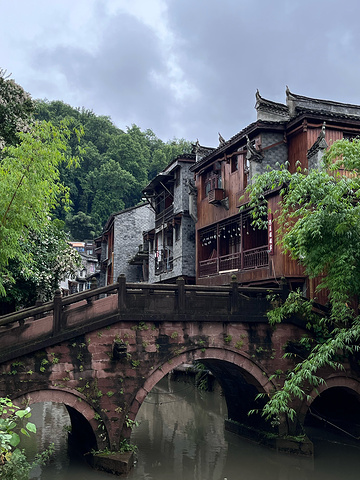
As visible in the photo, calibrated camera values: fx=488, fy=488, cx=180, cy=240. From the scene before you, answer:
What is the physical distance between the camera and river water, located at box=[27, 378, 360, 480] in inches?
569

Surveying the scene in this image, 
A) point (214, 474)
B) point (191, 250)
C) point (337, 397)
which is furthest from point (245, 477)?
point (191, 250)

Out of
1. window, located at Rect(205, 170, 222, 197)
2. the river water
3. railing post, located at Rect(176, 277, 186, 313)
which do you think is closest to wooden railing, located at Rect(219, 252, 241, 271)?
window, located at Rect(205, 170, 222, 197)

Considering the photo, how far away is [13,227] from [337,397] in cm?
1359

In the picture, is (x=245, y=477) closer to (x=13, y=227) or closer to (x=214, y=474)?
(x=214, y=474)

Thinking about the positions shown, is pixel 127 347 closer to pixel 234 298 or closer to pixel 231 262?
pixel 234 298

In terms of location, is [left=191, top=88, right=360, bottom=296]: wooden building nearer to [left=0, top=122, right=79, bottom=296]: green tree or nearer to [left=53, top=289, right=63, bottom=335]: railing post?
[left=0, top=122, right=79, bottom=296]: green tree

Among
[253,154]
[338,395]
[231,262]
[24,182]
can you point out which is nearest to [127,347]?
[24,182]

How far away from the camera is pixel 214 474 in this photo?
49.1 feet

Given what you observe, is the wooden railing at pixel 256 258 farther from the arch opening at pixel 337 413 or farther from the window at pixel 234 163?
the arch opening at pixel 337 413

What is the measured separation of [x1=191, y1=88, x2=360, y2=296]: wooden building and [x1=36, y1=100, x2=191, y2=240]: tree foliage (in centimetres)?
3640

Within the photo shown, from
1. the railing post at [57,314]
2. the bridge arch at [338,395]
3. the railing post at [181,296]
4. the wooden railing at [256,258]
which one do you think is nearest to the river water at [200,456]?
the bridge arch at [338,395]

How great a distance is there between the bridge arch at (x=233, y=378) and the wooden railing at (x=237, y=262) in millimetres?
4694

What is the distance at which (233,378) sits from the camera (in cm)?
1769

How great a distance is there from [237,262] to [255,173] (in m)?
4.06
